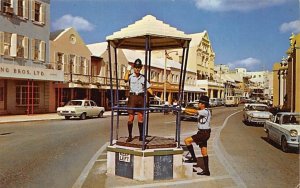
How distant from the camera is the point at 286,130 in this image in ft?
37.9

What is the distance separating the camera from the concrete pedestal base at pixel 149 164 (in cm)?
691

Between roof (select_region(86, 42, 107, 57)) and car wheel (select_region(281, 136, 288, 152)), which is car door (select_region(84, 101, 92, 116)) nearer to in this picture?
roof (select_region(86, 42, 107, 57))

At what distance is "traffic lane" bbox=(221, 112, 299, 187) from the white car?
14.7m

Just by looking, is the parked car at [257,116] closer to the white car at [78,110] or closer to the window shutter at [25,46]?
the white car at [78,110]

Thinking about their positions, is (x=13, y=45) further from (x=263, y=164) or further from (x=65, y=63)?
(x=263, y=164)

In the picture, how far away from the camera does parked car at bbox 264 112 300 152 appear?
11.1 metres

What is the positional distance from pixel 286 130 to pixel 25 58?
72.7ft

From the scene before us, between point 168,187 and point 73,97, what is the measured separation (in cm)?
3000

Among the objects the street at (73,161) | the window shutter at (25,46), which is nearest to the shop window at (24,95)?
the window shutter at (25,46)

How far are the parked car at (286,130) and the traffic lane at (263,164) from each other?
0.30 metres

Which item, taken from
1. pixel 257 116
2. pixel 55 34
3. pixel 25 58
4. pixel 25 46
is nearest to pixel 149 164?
pixel 257 116

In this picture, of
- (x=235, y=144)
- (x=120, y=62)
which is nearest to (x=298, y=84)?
(x=235, y=144)

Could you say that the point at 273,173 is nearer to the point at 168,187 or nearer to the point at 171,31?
the point at 168,187

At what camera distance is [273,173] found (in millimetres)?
8031
